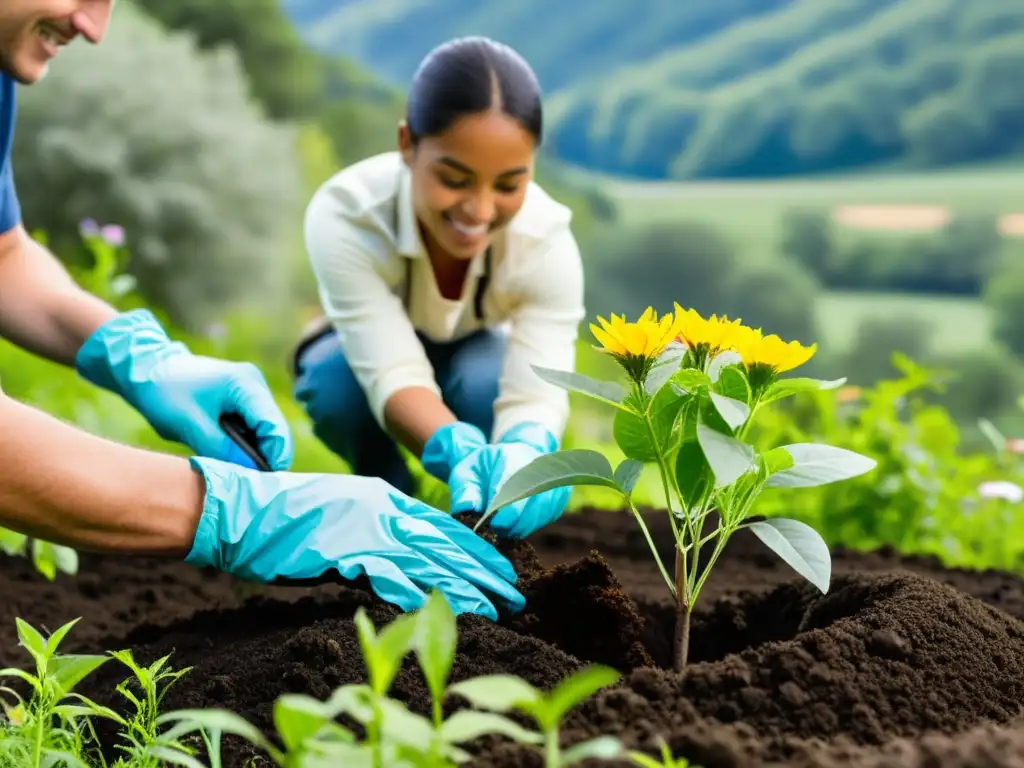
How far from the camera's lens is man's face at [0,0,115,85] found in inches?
62.3

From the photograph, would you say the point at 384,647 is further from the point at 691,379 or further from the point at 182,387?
the point at 182,387

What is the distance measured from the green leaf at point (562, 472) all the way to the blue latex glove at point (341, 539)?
25cm

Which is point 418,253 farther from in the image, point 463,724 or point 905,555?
point 463,724

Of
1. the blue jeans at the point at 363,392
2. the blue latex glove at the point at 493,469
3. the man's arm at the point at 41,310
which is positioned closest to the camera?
the blue latex glove at the point at 493,469

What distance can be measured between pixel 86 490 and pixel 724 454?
0.68m

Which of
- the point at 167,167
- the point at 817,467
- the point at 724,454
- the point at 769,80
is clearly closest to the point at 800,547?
the point at 817,467

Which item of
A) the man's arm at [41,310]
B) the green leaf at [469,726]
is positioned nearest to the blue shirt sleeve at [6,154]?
the man's arm at [41,310]

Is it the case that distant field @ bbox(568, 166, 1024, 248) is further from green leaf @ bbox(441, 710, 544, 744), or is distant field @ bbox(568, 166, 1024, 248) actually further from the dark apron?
green leaf @ bbox(441, 710, 544, 744)

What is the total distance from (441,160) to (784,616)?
0.86 m

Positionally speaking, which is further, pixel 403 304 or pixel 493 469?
pixel 403 304

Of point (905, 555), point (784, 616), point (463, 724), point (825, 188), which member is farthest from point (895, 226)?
point (463, 724)

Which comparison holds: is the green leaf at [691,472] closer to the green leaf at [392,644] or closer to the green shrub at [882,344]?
the green leaf at [392,644]

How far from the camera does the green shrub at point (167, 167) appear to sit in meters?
4.37

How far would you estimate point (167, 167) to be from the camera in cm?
459
